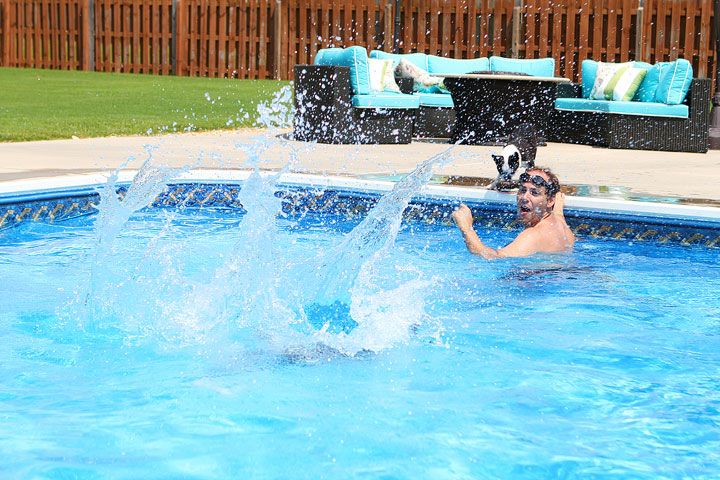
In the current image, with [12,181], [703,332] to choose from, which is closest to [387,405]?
[703,332]

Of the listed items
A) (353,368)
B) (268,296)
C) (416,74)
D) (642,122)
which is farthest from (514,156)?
(416,74)

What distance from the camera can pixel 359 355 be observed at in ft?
10.4

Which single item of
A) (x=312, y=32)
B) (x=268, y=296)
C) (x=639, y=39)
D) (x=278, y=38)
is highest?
(x=312, y=32)

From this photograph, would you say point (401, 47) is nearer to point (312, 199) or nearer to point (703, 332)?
point (312, 199)

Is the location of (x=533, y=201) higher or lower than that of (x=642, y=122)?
lower

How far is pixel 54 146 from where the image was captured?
7832 mm

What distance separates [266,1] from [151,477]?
17485mm

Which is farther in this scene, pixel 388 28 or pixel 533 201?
pixel 388 28

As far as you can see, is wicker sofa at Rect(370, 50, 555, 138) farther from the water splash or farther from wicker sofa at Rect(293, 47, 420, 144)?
the water splash

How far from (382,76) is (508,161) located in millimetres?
4783

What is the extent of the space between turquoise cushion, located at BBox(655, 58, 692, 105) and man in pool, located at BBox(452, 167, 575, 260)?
18.6 feet

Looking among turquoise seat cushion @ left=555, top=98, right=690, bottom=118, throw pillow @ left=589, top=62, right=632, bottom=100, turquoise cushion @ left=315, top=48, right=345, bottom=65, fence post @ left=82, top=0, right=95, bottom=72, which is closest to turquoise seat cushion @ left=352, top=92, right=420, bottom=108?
turquoise cushion @ left=315, top=48, right=345, bottom=65

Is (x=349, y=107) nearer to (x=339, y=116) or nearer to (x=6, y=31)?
(x=339, y=116)

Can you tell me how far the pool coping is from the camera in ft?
16.3
